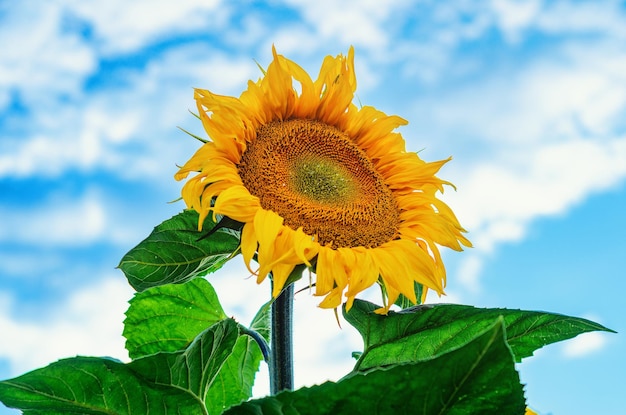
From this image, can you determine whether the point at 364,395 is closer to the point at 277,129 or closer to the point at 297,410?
the point at 297,410

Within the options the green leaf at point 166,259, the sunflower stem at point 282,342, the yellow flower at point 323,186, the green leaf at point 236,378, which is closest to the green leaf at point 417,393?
the yellow flower at point 323,186

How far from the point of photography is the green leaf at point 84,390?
1.56 m

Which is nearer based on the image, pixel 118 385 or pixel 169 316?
pixel 118 385

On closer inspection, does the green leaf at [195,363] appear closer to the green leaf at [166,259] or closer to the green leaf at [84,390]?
the green leaf at [84,390]

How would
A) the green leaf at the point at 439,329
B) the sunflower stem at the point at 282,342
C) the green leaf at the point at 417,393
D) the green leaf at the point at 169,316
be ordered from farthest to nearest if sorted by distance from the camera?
the green leaf at the point at 169,316 → the sunflower stem at the point at 282,342 → the green leaf at the point at 439,329 → the green leaf at the point at 417,393

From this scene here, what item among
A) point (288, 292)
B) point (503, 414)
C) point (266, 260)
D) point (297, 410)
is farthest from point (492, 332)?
point (288, 292)

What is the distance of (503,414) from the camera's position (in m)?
1.23

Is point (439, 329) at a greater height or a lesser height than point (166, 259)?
lesser

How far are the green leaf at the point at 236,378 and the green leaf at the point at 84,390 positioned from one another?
57cm

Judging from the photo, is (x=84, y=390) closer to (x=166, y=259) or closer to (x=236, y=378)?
(x=166, y=259)

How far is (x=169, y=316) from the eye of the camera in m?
2.24

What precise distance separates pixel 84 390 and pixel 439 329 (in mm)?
841

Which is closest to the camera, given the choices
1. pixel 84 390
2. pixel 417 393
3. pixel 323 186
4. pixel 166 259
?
pixel 417 393

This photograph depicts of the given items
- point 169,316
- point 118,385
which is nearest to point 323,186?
point 169,316
